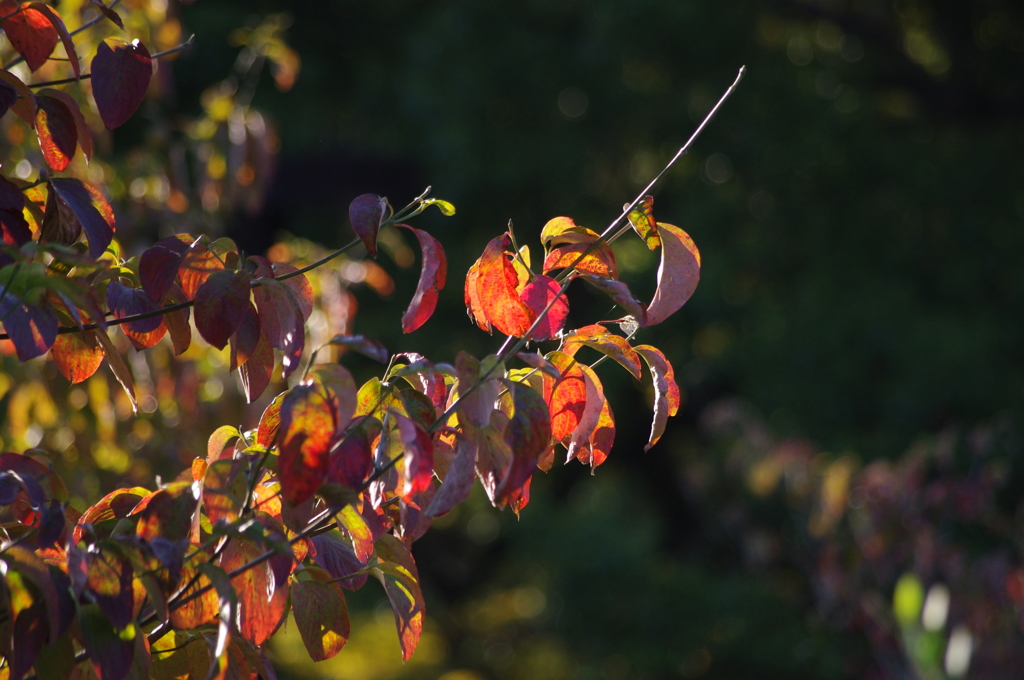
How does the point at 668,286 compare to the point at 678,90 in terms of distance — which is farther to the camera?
the point at 678,90

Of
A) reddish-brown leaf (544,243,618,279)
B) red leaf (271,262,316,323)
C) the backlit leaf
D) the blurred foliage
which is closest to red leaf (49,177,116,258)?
red leaf (271,262,316,323)

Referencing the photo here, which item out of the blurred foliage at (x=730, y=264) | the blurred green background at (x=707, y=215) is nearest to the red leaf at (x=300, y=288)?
the blurred foliage at (x=730, y=264)

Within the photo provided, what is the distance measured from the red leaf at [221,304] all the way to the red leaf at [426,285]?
0.12 m

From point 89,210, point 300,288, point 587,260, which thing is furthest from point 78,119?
point 587,260

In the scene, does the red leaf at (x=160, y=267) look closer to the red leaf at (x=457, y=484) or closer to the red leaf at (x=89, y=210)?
the red leaf at (x=89, y=210)

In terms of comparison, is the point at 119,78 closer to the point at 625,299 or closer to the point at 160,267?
the point at 160,267

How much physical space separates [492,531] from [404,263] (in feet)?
14.2

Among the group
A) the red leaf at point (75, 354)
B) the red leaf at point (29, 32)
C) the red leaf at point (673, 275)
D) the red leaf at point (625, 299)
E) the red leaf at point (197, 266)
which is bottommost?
the red leaf at point (75, 354)

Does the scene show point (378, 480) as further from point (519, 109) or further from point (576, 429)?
point (519, 109)

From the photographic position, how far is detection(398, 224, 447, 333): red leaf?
725mm

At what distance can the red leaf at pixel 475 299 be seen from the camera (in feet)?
2.58

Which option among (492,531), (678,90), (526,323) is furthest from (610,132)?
(526,323)

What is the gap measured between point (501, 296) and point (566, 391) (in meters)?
0.10

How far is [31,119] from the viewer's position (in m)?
0.79
